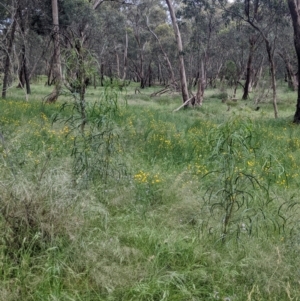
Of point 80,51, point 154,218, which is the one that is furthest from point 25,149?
point 154,218

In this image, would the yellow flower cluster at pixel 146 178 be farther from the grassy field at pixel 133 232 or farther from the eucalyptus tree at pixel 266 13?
the eucalyptus tree at pixel 266 13

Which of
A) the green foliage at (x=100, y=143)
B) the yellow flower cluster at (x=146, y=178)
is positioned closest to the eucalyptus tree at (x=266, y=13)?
the yellow flower cluster at (x=146, y=178)

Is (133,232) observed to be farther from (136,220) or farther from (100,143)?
(100,143)

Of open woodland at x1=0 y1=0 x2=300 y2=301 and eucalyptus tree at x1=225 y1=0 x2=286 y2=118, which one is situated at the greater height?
eucalyptus tree at x1=225 y1=0 x2=286 y2=118

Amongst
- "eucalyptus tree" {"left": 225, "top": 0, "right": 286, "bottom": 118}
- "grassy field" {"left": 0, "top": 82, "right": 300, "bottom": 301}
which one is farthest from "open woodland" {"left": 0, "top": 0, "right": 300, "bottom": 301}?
"eucalyptus tree" {"left": 225, "top": 0, "right": 286, "bottom": 118}

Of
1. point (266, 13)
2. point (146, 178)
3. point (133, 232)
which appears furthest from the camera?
point (266, 13)

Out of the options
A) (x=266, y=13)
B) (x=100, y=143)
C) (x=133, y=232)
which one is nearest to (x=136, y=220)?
(x=133, y=232)

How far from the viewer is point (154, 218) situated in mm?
4102

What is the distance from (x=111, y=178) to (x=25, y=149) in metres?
1.82

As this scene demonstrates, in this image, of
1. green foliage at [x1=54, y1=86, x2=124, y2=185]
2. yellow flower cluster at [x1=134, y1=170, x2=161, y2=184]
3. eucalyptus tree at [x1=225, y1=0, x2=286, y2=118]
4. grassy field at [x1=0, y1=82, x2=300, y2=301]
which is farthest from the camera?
eucalyptus tree at [x1=225, y1=0, x2=286, y2=118]

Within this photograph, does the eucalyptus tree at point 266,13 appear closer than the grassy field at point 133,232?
No

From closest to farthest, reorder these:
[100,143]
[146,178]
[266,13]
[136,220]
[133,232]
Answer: [133,232] → [136,220] → [100,143] → [146,178] → [266,13]

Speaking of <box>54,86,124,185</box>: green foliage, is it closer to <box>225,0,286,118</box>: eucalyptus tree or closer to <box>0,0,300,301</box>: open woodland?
<box>0,0,300,301</box>: open woodland

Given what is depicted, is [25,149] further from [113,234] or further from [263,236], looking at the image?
[263,236]
